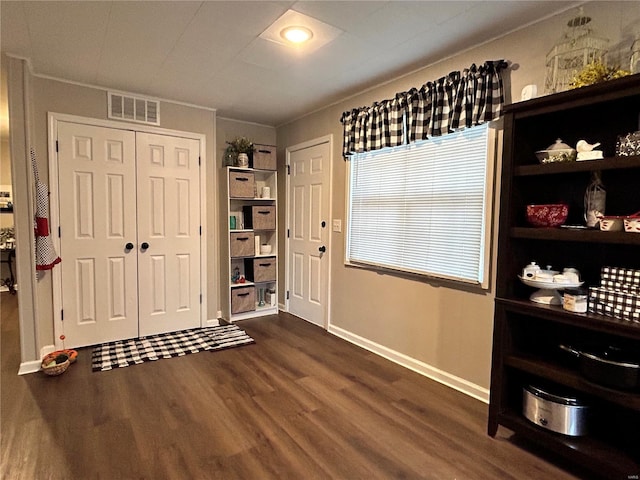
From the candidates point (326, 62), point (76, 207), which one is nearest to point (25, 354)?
point (76, 207)

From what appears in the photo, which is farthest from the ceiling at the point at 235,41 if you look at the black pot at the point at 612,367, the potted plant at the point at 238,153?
the black pot at the point at 612,367

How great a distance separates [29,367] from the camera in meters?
2.86

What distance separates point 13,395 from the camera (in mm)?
2492

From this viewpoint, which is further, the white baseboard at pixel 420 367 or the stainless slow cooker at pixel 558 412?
the white baseboard at pixel 420 367

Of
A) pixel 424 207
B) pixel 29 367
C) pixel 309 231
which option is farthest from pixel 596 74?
pixel 29 367

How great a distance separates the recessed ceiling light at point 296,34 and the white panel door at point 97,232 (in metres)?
2.00

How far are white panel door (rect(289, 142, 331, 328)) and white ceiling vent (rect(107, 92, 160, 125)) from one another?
1597 mm

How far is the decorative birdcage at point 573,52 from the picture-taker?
6.09 ft

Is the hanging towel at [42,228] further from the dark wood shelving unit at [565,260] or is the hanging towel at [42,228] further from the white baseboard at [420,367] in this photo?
the dark wood shelving unit at [565,260]

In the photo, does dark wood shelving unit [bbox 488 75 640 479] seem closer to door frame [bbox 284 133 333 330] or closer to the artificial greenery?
the artificial greenery

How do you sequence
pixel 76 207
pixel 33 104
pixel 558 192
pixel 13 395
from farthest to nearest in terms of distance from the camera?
1. pixel 76 207
2. pixel 33 104
3. pixel 13 395
4. pixel 558 192

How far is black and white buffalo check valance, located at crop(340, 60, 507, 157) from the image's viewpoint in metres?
2.33

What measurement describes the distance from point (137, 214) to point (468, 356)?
10.6 feet

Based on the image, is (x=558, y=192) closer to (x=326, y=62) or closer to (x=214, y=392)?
(x=326, y=62)
